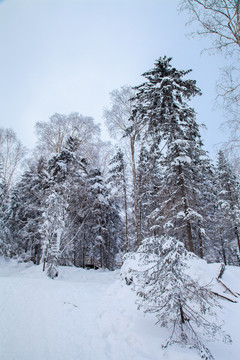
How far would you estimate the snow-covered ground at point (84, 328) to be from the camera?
2907 millimetres

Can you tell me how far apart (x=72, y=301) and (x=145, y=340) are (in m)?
2.83

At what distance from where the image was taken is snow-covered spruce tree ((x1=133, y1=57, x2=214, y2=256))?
8.41 metres

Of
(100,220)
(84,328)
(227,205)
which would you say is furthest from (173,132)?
(227,205)

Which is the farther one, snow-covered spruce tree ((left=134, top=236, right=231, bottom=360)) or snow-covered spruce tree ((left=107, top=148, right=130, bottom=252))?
snow-covered spruce tree ((left=107, top=148, right=130, bottom=252))

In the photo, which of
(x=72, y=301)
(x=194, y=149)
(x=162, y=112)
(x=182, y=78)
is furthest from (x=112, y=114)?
(x=72, y=301)

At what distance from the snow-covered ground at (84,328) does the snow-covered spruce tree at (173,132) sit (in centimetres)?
346

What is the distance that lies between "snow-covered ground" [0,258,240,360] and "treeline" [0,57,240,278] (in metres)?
2.09

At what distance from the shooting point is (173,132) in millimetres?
8695

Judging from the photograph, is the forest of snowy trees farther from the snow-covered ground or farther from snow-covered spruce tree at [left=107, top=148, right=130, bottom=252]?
the snow-covered ground

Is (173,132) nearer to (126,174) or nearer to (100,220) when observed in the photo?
(126,174)

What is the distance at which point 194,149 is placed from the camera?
857 cm

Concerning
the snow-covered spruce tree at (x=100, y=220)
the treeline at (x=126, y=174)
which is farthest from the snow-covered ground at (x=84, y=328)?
the snow-covered spruce tree at (x=100, y=220)

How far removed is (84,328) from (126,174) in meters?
12.5

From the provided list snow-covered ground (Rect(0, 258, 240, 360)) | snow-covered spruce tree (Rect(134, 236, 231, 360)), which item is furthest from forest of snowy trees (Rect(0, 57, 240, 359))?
snow-covered ground (Rect(0, 258, 240, 360))
